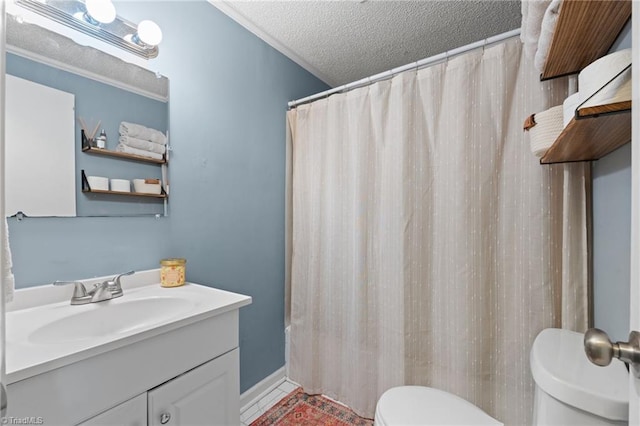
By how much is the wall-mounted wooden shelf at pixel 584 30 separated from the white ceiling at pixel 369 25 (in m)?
0.81

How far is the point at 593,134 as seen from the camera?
29.9 inches

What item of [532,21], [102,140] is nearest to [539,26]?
[532,21]

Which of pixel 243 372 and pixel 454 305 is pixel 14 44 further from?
pixel 454 305

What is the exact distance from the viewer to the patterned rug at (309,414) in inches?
→ 63.7

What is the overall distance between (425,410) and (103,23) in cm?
198

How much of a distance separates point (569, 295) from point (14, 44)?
2.18 metres

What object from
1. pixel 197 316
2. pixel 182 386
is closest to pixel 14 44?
pixel 197 316

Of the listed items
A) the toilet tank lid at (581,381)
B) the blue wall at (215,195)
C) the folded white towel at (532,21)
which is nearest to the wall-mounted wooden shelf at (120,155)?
the blue wall at (215,195)

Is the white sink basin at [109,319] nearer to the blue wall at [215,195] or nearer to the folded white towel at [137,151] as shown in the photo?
the blue wall at [215,195]

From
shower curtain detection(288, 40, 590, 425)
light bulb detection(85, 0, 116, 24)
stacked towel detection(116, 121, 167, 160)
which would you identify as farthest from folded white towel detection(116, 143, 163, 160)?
shower curtain detection(288, 40, 590, 425)

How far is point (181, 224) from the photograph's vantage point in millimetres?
1482

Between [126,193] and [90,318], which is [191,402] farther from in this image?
[126,193]

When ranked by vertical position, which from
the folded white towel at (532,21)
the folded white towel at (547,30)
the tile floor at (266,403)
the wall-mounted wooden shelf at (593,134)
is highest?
the folded white towel at (532,21)

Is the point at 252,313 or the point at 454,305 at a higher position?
the point at 454,305
